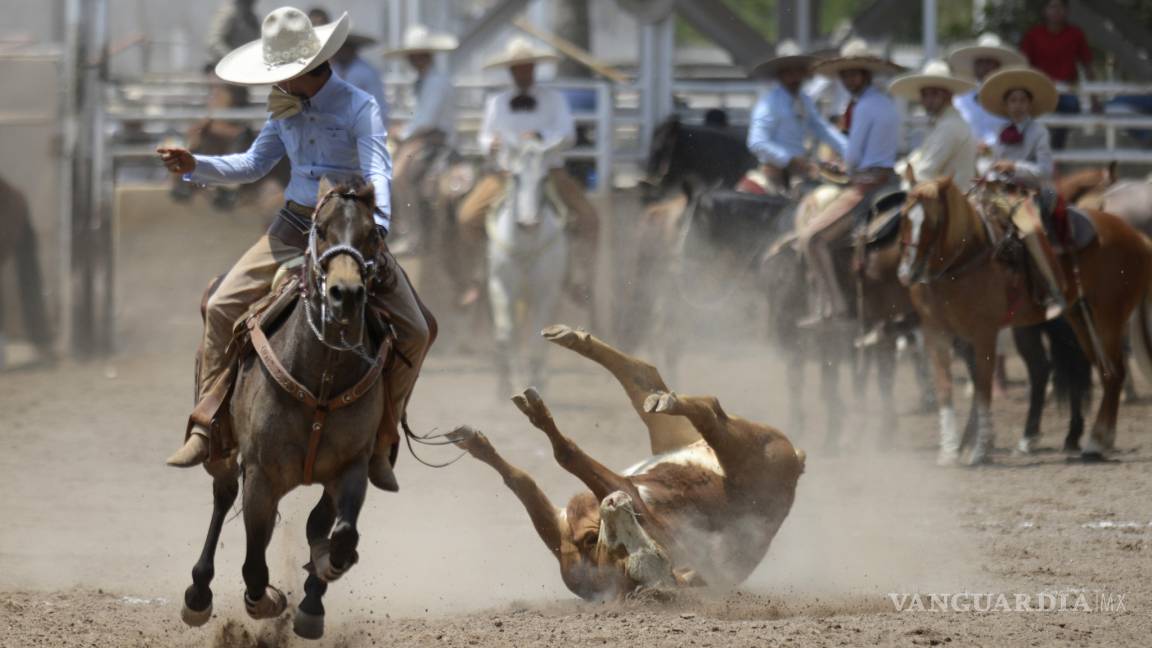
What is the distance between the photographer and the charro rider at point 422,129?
50.3 ft

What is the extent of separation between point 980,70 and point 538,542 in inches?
294

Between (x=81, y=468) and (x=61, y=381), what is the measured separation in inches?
158

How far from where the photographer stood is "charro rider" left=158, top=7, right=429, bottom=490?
6.47 meters

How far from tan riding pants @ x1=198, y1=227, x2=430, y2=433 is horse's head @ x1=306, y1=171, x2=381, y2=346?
13.6 inches

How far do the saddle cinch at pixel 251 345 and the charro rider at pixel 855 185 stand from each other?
620 centimetres

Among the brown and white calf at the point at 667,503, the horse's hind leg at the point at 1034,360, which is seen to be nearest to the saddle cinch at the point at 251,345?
the brown and white calf at the point at 667,503

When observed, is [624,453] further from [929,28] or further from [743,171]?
[929,28]

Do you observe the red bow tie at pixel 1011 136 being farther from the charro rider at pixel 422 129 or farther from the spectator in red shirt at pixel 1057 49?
the charro rider at pixel 422 129

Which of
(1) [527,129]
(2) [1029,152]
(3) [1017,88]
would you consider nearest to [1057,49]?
(3) [1017,88]

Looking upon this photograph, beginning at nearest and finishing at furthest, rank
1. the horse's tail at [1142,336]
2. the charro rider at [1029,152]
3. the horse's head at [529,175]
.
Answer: the charro rider at [1029,152] < the horse's tail at [1142,336] < the horse's head at [529,175]

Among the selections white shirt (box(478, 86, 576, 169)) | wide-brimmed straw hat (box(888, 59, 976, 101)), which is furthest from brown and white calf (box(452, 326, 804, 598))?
white shirt (box(478, 86, 576, 169))

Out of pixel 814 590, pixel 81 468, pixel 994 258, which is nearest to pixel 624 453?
pixel 994 258

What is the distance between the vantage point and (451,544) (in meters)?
8.38

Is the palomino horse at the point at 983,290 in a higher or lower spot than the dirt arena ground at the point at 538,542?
higher
